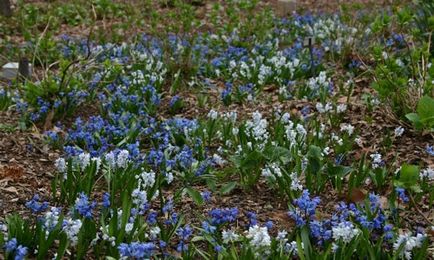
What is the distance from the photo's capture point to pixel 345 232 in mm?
2389

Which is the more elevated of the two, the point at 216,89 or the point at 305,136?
the point at 305,136

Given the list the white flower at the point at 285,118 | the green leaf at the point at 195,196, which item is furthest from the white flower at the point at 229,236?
the white flower at the point at 285,118

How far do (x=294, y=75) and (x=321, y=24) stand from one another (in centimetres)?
197

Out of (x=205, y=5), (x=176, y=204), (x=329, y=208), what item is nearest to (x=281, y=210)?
(x=329, y=208)

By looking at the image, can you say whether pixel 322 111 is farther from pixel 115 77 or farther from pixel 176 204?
pixel 115 77

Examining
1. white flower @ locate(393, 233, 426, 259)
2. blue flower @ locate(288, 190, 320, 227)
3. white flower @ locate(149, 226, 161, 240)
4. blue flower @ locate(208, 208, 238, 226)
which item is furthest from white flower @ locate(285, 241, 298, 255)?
white flower @ locate(149, 226, 161, 240)

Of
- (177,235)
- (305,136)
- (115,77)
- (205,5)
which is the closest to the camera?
(177,235)

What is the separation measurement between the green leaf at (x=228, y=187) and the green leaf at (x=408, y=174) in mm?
Result: 899

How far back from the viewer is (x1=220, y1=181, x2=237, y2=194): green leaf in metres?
3.12

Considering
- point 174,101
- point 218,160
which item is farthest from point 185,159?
point 174,101

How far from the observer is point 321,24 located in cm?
722

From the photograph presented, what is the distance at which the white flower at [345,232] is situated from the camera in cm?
239

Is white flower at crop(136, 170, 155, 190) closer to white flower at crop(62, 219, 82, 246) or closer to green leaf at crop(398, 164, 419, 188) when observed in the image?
white flower at crop(62, 219, 82, 246)

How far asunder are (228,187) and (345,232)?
0.88 metres
